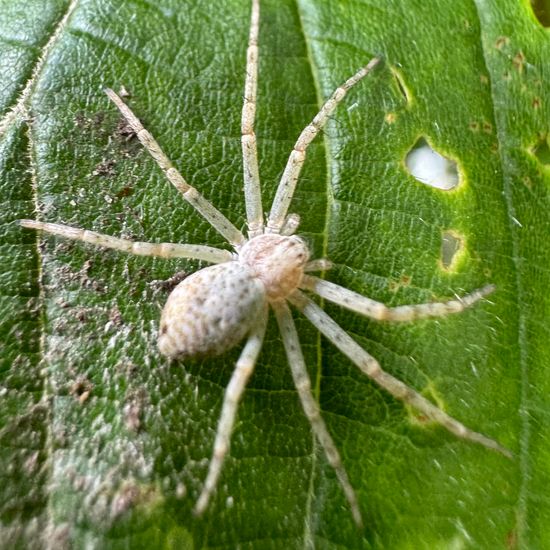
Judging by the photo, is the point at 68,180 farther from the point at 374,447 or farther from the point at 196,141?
the point at 374,447

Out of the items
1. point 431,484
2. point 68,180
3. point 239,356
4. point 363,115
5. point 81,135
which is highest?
point 363,115

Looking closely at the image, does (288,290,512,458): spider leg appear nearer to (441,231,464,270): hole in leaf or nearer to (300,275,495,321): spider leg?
(300,275,495,321): spider leg

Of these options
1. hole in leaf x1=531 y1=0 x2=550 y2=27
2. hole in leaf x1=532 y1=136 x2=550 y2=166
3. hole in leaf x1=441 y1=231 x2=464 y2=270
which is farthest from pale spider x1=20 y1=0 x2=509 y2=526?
hole in leaf x1=531 y1=0 x2=550 y2=27

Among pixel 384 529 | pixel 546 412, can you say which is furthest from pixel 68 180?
pixel 546 412

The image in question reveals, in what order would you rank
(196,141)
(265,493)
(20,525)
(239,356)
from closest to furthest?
(20,525), (265,493), (239,356), (196,141)

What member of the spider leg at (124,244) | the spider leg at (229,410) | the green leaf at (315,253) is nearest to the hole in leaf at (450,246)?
the green leaf at (315,253)

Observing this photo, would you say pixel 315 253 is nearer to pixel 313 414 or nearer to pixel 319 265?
pixel 319 265

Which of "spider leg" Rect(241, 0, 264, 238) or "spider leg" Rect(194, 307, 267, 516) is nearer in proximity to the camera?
"spider leg" Rect(194, 307, 267, 516)

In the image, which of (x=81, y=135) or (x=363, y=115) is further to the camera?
(x=363, y=115)
